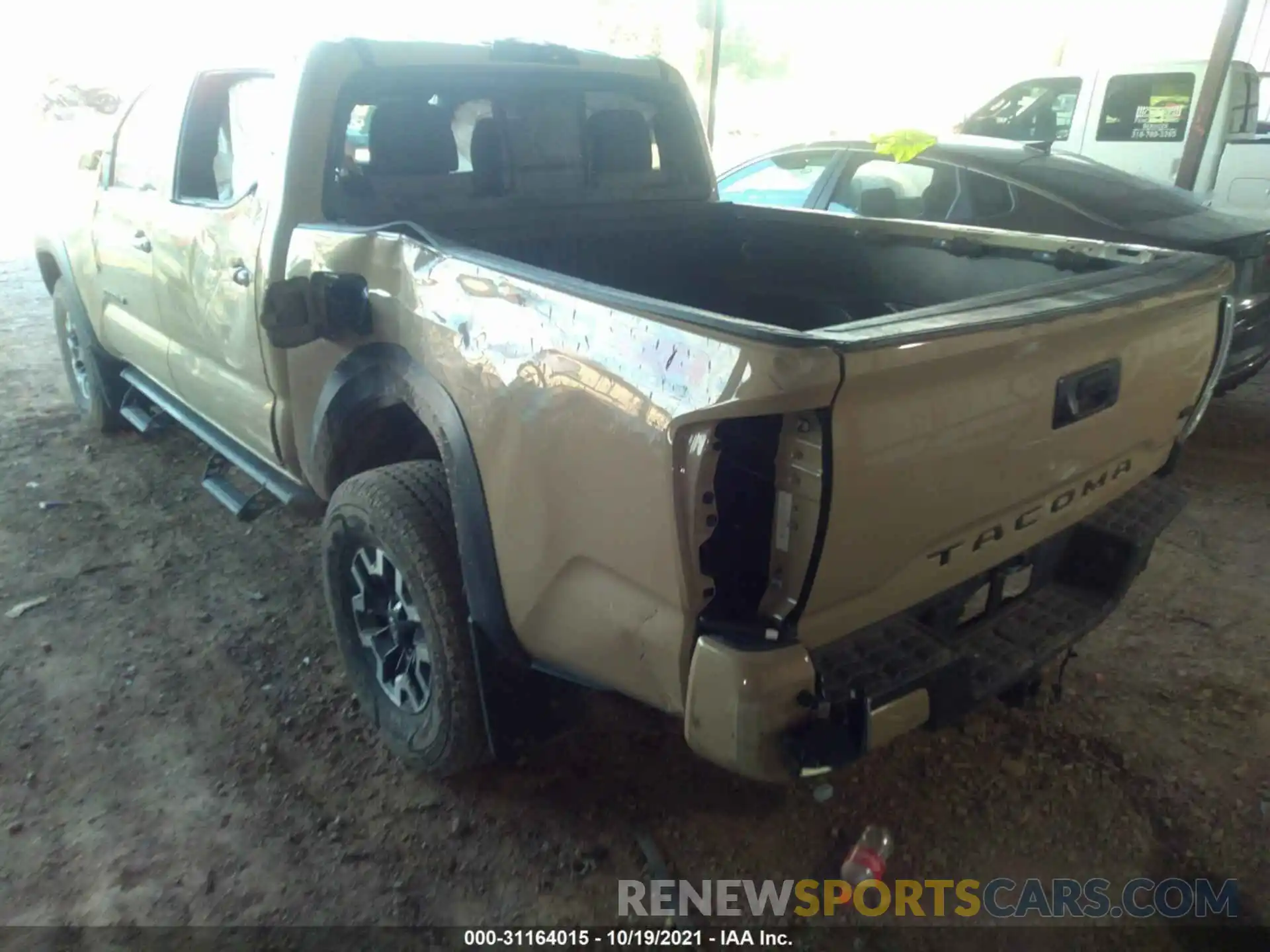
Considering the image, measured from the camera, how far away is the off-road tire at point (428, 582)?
2.25m

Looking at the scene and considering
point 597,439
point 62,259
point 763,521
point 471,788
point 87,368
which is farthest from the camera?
point 87,368

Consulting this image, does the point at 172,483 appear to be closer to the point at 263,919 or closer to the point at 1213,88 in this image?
the point at 263,919

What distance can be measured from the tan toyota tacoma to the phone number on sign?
1.46 ft

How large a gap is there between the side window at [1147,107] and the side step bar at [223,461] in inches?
285

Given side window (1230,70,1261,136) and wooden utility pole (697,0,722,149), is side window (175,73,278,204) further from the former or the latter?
side window (1230,70,1261,136)

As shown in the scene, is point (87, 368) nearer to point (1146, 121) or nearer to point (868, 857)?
point (868, 857)

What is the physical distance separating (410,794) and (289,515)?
198 cm

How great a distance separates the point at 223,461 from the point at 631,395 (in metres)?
3.23

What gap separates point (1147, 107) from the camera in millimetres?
7422

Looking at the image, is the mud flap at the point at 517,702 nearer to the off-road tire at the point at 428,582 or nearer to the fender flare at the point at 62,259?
the off-road tire at the point at 428,582

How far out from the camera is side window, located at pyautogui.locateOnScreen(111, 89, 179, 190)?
11.6ft

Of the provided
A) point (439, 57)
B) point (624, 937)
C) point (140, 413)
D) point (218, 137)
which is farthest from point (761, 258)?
point (140, 413)

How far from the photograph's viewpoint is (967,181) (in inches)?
198

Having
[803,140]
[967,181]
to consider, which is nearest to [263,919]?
[967,181]
